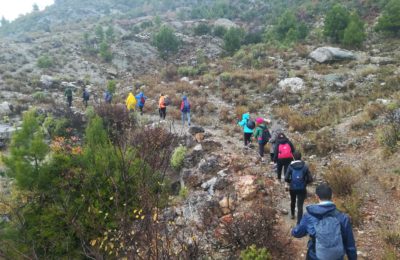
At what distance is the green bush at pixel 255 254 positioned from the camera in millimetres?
5539

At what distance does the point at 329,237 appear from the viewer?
3859mm

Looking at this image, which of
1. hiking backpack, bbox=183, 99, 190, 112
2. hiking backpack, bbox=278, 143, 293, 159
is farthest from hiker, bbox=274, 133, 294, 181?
hiking backpack, bbox=183, 99, 190, 112

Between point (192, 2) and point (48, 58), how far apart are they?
42281 mm

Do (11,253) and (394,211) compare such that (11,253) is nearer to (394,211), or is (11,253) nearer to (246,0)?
(394,211)

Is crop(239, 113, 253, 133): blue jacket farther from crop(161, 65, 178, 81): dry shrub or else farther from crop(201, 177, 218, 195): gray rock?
crop(161, 65, 178, 81): dry shrub

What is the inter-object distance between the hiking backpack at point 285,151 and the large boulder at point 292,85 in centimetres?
1075

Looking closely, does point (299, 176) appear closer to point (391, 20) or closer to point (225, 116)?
point (225, 116)

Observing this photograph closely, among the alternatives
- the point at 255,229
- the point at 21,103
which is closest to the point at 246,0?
the point at 21,103

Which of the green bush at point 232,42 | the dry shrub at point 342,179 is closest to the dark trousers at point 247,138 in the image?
the dry shrub at point 342,179

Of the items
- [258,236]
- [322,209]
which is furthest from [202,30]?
[322,209]

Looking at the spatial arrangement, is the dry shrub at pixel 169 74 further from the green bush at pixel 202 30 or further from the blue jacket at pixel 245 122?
the blue jacket at pixel 245 122

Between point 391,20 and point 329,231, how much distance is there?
82.8ft

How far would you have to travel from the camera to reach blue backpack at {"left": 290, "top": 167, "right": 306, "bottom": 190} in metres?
6.34

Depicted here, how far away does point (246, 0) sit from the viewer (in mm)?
57062
